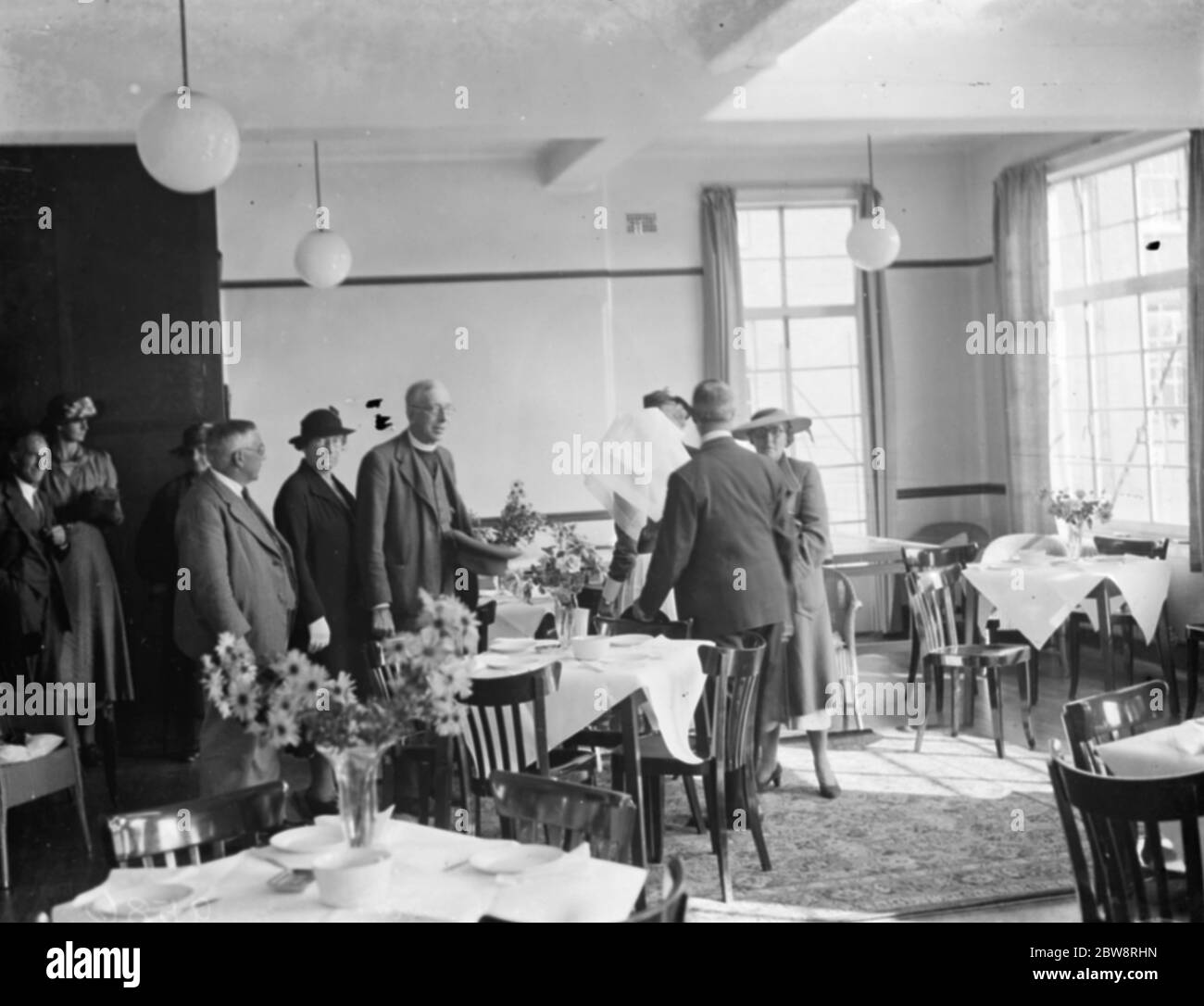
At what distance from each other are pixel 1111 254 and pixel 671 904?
8665mm

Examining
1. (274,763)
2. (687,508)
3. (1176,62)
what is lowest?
(274,763)

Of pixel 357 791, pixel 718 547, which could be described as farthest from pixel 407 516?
pixel 357 791

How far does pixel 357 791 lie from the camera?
294 centimetres

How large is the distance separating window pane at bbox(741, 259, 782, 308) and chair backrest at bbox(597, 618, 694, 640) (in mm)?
5806

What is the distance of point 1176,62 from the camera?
7.66 m

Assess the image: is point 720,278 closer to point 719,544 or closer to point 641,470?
point 641,470

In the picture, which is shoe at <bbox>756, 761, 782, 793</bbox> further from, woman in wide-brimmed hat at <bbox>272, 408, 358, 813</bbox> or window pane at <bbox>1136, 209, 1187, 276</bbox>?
window pane at <bbox>1136, 209, 1187, 276</bbox>

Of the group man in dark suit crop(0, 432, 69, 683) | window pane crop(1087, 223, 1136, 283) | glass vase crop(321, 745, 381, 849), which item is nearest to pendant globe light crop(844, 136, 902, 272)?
window pane crop(1087, 223, 1136, 283)

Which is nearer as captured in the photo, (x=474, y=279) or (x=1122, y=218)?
(x=1122, y=218)

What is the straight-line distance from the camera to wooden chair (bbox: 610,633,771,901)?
4983 mm

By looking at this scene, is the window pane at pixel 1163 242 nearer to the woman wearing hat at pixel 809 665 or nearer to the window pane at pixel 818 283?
the window pane at pixel 818 283
